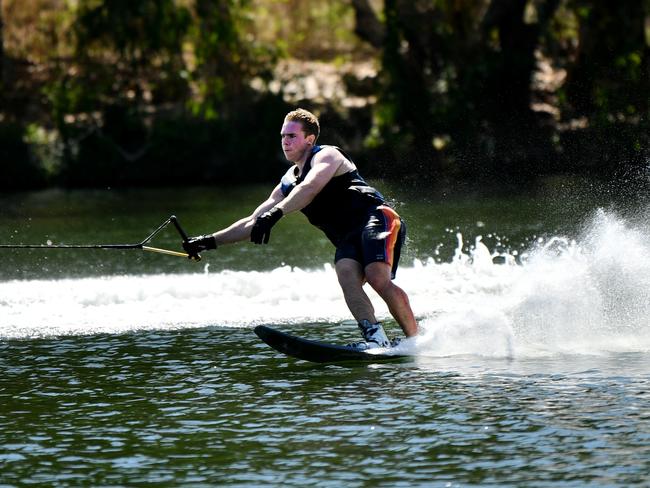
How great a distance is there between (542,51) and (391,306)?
1111 inches

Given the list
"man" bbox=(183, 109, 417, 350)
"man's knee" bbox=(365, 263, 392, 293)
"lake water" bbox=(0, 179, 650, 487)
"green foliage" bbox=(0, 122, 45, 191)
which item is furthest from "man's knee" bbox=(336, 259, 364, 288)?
"green foliage" bbox=(0, 122, 45, 191)

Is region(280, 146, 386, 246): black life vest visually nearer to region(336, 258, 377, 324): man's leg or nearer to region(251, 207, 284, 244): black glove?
region(336, 258, 377, 324): man's leg

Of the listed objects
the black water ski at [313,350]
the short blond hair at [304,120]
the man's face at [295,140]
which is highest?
the short blond hair at [304,120]

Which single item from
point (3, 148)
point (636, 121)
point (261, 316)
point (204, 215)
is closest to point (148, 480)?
point (261, 316)

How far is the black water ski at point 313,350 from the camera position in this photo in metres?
9.41

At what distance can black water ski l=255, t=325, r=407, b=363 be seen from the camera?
9414mm

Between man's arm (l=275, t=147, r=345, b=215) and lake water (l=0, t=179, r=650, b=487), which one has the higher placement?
man's arm (l=275, t=147, r=345, b=215)

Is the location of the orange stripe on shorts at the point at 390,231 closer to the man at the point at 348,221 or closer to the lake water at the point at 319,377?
the man at the point at 348,221

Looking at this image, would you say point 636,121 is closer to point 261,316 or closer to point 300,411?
point 261,316

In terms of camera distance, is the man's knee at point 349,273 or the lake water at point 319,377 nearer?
the lake water at point 319,377

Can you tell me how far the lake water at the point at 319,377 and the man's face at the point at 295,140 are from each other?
4.71 feet

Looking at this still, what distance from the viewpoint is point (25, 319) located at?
12.2m

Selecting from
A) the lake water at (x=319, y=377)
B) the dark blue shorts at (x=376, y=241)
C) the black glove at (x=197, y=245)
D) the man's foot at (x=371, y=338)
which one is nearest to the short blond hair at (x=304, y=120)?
the dark blue shorts at (x=376, y=241)

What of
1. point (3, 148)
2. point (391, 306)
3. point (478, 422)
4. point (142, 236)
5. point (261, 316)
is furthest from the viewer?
point (3, 148)
